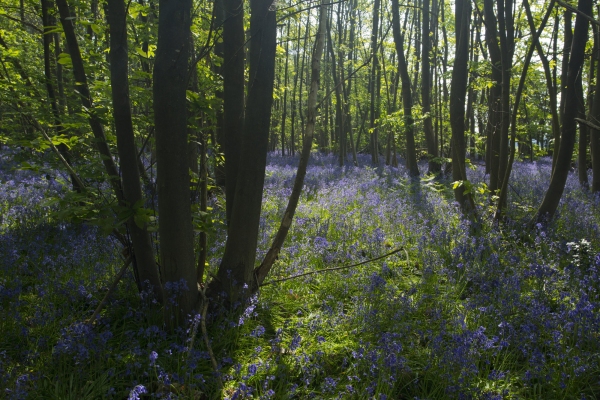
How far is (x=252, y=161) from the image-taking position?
3613mm

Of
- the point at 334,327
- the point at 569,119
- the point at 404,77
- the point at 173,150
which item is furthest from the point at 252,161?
the point at 404,77

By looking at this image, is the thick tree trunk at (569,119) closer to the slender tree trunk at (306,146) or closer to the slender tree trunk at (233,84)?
the slender tree trunk at (306,146)

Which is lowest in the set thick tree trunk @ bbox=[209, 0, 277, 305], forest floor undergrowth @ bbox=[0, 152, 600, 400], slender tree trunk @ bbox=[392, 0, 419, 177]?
forest floor undergrowth @ bbox=[0, 152, 600, 400]

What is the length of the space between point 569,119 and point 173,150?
646cm

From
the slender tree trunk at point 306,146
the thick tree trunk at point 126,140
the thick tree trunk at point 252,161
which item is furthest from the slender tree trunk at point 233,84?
the thick tree trunk at point 126,140

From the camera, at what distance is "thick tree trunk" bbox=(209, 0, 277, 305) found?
3557mm

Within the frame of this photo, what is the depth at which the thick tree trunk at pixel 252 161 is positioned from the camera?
11.7 ft

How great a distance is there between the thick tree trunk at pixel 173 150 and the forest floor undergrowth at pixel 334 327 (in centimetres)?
33

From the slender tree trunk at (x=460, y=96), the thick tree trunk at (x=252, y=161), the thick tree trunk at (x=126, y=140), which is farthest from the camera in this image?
the slender tree trunk at (x=460, y=96)

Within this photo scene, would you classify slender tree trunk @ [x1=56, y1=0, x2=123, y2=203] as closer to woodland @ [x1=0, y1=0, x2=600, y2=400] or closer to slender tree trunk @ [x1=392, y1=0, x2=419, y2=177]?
woodland @ [x1=0, y1=0, x2=600, y2=400]

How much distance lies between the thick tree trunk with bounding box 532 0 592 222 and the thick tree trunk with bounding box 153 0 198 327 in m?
5.94

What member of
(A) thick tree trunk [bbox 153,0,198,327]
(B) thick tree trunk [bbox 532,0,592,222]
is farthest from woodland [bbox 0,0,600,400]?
(B) thick tree trunk [bbox 532,0,592,222]

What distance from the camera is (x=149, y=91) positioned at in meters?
3.83

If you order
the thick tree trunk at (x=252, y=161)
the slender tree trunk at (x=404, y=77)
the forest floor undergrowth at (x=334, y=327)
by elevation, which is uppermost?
the slender tree trunk at (x=404, y=77)
